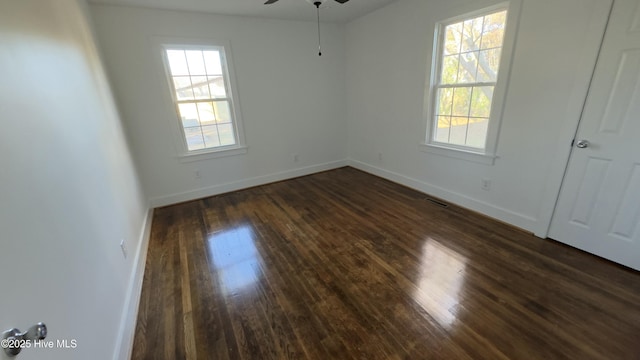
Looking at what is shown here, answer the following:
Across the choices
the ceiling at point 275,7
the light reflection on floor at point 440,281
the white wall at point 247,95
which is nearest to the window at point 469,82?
the ceiling at point 275,7

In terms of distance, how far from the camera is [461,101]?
3.16m

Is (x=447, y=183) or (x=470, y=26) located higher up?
(x=470, y=26)

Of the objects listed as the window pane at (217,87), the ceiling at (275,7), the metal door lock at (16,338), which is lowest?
the metal door lock at (16,338)

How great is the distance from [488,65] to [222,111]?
3556mm

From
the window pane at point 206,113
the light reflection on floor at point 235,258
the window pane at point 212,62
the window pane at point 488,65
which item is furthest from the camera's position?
the window pane at point 206,113

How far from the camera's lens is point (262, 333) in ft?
5.68

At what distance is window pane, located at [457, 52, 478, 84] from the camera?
9.66 ft

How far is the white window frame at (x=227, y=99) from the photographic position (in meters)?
3.46

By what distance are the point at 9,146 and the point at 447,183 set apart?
3.83 meters

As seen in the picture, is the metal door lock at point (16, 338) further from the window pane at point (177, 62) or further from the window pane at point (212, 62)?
the window pane at point (212, 62)

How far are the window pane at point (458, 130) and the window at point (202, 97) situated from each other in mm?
3123

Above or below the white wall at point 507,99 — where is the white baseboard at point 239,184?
below

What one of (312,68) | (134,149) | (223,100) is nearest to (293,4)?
(312,68)

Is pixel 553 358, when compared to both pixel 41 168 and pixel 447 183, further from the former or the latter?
pixel 41 168
